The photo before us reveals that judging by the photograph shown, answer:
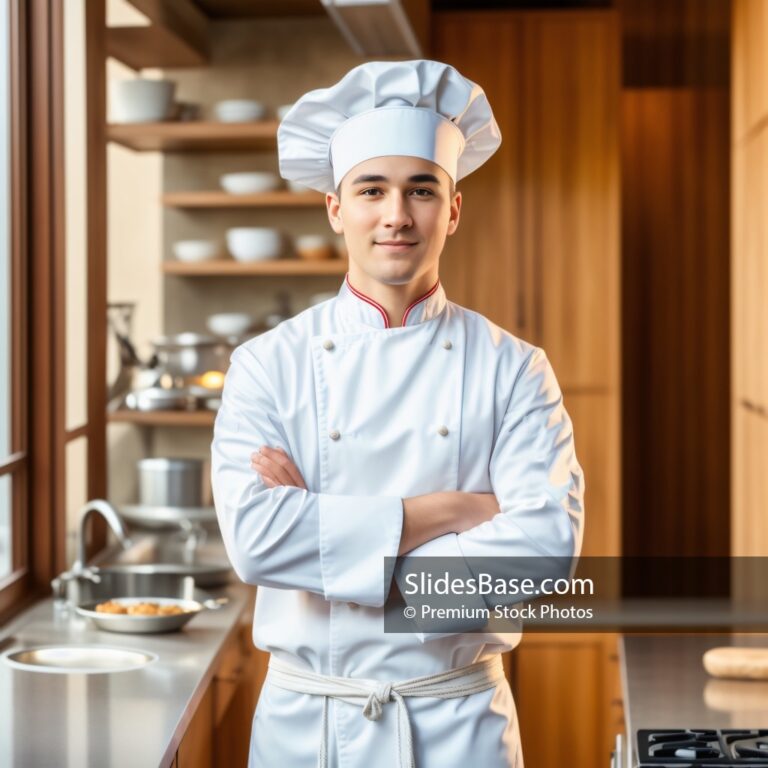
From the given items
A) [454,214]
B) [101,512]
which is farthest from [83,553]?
[454,214]

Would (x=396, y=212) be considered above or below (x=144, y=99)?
below

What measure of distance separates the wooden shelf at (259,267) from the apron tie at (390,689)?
212 centimetres

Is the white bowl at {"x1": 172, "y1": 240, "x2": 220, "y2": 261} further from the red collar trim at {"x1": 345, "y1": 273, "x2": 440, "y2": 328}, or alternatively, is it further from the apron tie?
the apron tie

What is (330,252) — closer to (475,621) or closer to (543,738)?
(543,738)

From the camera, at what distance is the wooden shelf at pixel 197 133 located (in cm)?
370

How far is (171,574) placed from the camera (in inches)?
119

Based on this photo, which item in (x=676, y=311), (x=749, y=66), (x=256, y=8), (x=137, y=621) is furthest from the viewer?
(x=676, y=311)

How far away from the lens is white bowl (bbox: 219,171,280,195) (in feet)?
12.5

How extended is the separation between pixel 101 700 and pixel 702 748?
1035 mm

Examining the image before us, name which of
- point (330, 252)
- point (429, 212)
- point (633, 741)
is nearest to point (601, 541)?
point (330, 252)

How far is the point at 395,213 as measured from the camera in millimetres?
1624

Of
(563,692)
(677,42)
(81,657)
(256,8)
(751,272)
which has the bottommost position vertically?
(563,692)

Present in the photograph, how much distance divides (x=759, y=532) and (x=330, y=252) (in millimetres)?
1546

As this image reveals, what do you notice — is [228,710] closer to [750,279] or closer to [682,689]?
[682,689]
